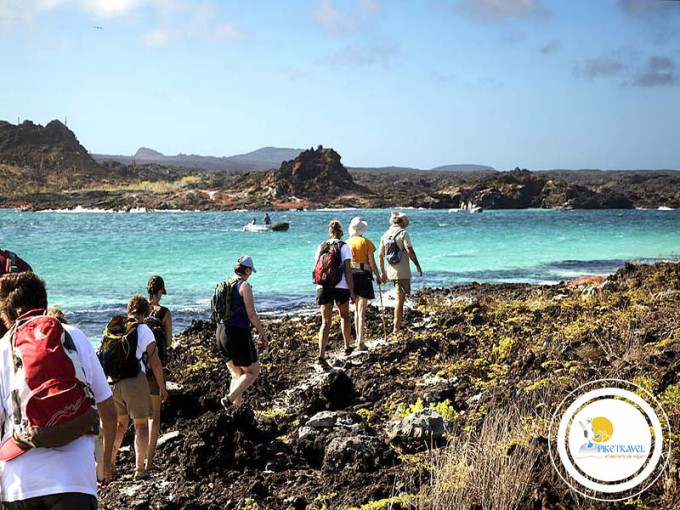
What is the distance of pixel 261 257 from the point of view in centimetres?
3102

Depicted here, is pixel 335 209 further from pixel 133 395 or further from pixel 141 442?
pixel 133 395

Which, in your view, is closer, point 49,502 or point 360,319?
point 49,502

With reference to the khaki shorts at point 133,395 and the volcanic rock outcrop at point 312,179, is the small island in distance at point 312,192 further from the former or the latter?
the khaki shorts at point 133,395

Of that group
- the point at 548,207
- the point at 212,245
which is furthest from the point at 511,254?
the point at 548,207

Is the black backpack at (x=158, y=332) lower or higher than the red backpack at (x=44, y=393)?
lower

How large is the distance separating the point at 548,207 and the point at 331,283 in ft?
300

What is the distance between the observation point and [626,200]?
3748 inches

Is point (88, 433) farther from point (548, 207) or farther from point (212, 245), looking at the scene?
point (548, 207)

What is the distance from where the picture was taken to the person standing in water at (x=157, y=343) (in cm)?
584

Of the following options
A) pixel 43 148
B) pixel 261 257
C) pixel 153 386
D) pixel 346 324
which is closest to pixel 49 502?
pixel 153 386

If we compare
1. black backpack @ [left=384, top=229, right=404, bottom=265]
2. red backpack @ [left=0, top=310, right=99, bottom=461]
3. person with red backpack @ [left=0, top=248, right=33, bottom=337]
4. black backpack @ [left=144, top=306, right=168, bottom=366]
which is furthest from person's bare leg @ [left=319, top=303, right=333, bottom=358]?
red backpack @ [left=0, top=310, right=99, bottom=461]

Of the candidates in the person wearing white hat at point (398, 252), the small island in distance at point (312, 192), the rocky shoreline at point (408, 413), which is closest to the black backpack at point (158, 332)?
the rocky shoreline at point (408, 413)

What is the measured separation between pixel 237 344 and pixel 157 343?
3.53ft

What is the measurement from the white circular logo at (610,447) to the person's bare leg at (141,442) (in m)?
3.14
